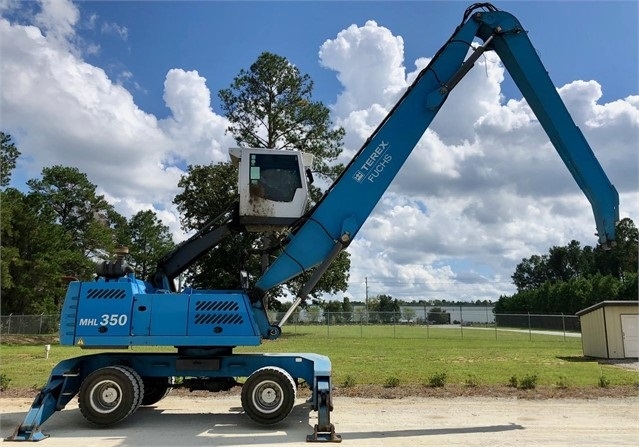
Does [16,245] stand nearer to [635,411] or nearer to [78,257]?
[78,257]

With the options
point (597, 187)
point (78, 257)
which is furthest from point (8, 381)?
point (78, 257)

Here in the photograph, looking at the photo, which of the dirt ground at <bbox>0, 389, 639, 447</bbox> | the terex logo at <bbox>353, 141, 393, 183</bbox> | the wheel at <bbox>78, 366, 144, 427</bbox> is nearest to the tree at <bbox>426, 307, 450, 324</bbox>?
the dirt ground at <bbox>0, 389, 639, 447</bbox>

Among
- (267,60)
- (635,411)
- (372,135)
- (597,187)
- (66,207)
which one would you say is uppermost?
(267,60)

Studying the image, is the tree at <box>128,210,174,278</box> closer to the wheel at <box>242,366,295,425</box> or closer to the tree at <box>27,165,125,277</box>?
the tree at <box>27,165,125,277</box>

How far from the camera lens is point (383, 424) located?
359 inches

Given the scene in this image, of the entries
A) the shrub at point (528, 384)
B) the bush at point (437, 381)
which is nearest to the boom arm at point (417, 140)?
the shrub at point (528, 384)

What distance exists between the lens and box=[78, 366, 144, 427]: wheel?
8812mm

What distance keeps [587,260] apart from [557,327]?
8098 cm

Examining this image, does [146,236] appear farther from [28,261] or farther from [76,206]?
[28,261]

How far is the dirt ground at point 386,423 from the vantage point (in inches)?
316

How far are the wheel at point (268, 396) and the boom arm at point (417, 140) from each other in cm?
158

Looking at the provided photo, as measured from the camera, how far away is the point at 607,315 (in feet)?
73.0

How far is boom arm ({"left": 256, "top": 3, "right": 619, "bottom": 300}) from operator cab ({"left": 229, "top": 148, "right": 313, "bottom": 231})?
455 millimetres

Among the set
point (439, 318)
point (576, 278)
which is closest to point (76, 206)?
point (439, 318)
